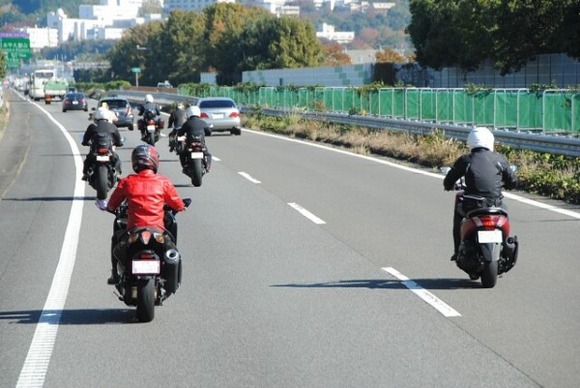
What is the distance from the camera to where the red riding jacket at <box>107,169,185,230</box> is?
9.27m

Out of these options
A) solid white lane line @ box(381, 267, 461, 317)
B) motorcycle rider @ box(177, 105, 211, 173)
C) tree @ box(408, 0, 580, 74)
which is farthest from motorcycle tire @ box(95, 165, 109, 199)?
tree @ box(408, 0, 580, 74)

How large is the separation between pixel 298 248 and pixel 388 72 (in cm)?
6321

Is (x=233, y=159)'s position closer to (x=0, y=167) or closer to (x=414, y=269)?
(x=0, y=167)

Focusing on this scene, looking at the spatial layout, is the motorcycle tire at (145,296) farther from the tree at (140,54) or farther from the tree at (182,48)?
the tree at (140,54)

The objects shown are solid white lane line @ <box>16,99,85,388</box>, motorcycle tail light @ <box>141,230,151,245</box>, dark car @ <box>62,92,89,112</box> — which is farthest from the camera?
dark car @ <box>62,92,89,112</box>

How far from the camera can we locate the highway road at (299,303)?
7465 millimetres

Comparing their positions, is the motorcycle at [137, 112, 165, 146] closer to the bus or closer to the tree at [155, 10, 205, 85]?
the bus

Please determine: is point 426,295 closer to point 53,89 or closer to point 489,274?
point 489,274

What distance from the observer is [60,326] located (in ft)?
29.7

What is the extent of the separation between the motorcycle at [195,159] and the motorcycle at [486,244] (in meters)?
11.7

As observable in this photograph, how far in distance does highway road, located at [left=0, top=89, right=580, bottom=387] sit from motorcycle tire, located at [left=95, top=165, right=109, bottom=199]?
47 centimetres

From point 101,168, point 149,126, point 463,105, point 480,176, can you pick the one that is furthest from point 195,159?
point 480,176

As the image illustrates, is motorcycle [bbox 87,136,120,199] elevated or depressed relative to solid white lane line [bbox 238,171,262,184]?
elevated

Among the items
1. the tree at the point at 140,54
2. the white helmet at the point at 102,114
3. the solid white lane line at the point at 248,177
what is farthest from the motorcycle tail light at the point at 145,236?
the tree at the point at 140,54
